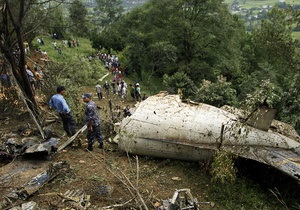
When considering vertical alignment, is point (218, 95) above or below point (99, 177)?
below

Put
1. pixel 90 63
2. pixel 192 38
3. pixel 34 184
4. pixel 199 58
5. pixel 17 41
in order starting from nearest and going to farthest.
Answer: pixel 34 184, pixel 17 41, pixel 90 63, pixel 192 38, pixel 199 58

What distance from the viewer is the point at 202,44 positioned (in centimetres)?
2608

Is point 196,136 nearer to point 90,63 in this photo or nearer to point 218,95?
point 218,95

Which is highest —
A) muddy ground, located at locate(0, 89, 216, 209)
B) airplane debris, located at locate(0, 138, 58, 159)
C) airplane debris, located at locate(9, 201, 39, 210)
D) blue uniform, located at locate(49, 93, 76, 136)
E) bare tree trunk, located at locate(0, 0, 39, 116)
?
bare tree trunk, located at locate(0, 0, 39, 116)

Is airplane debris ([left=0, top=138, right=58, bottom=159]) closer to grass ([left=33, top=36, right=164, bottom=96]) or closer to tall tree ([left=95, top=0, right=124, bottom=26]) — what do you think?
grass ([left=33, top=36, right=164, bottom=96])

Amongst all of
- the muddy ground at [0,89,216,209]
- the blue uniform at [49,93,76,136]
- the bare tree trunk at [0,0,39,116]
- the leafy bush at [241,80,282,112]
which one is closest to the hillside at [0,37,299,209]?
the muddy ground at [0,89,216,209]

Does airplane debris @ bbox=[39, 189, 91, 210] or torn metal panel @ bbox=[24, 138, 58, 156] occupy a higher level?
torn metal panel @ bbox=[24, 138, 58, 156]

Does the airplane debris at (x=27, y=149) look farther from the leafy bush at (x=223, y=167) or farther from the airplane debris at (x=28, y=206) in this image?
the leafy bush at (x=223, y=167)

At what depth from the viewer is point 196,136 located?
7320 millimetres

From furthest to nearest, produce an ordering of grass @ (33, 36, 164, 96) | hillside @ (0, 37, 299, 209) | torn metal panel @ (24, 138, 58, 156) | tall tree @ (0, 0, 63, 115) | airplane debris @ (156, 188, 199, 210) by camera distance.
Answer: grass @ (33, 36, 164, 96), tall tree @ (0, 0, 63, 115), torn metal panel @ (24, 138, 58, 156), hillside @ (0, 37, 299, 209), airplane debris @ (156, 188, 199, 210)

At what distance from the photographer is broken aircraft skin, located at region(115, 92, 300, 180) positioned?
696 cm

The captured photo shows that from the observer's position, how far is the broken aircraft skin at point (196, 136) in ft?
22.9

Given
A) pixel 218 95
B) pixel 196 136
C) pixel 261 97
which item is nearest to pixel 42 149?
pixel 196 136

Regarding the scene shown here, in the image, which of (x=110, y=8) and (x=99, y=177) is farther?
(x=110, y=8)
